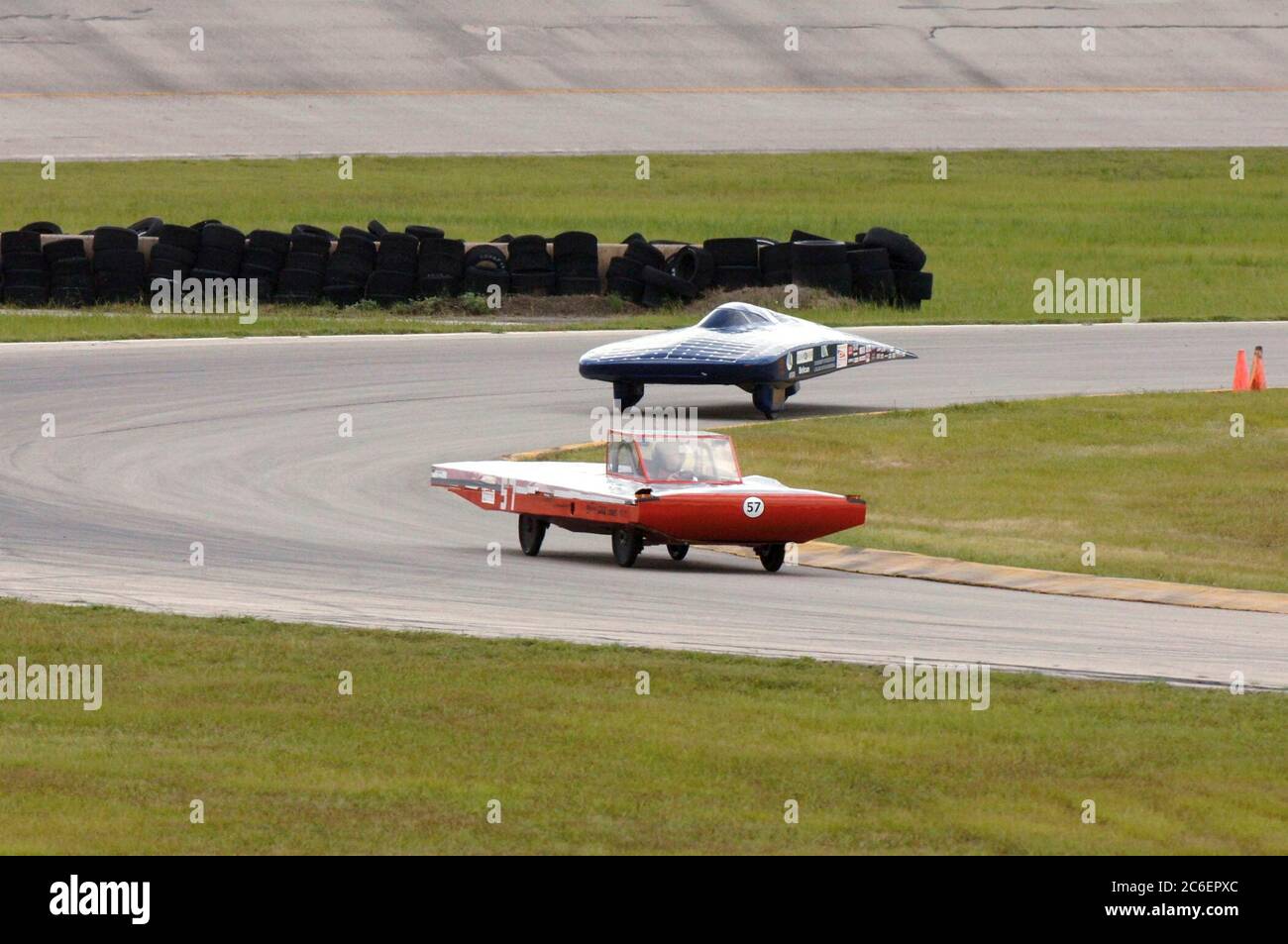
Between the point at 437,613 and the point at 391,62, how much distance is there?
49925mm

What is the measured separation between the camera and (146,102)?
58.2m

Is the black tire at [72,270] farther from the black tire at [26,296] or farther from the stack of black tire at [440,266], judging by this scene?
the stack of black tire at [440,266]

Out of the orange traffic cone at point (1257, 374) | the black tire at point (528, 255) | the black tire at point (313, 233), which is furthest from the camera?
the black tire at point (528, 255)

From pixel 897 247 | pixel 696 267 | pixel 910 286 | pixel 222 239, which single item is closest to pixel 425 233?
pixel 222 239

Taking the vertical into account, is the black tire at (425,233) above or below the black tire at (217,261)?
above

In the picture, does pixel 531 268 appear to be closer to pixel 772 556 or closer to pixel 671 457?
pixel 671 457

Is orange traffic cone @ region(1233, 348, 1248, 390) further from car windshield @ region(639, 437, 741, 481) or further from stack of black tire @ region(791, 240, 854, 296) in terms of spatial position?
car windshield @ region(639, 437, 741, 481)

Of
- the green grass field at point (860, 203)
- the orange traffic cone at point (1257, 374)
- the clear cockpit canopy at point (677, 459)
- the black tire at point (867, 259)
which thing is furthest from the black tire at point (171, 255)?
the clear cockpit canopy at point (677, 459)

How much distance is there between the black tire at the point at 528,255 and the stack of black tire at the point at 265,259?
Answer: 404 centimetres

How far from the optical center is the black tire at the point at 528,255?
36.6m

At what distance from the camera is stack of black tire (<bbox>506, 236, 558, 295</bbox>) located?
36750mm

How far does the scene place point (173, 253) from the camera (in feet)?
115

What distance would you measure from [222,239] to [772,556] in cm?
2080
